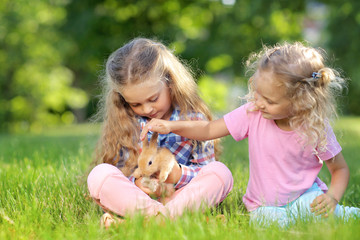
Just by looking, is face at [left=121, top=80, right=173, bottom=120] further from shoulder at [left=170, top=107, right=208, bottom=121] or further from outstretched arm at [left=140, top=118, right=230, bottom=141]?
outstretched arm at [left=140, top=118, right=230, bottom=141]

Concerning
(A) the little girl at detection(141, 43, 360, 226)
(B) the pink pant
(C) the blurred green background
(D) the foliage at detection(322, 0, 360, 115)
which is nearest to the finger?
(A) the little girl at detection(141, 43, 360, 226)

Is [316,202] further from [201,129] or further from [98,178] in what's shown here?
[98,178]

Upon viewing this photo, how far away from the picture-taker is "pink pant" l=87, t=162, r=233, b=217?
2.49m

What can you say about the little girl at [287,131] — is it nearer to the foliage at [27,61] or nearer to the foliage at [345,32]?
the foliage at [345,32]

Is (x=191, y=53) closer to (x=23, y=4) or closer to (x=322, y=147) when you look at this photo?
(x=23, y=4)

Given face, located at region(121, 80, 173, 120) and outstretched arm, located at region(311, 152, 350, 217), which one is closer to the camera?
outstretched arm, located at region(311, 152, 350, 217)

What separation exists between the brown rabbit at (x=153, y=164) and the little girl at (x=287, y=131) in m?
0.14

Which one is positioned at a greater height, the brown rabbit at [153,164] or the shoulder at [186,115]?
the shoulder at [186,115]

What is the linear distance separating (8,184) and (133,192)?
110 centimetres

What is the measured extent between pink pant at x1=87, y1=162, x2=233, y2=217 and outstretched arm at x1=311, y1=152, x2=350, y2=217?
1.85 feet

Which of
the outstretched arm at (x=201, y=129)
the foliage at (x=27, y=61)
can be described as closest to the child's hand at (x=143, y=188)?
the outstretched arm at (x=201, y=129)

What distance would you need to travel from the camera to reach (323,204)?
8.18ft

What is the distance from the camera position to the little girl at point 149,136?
2.57m

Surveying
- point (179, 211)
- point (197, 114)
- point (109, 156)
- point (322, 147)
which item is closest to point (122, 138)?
point (109, 156)
